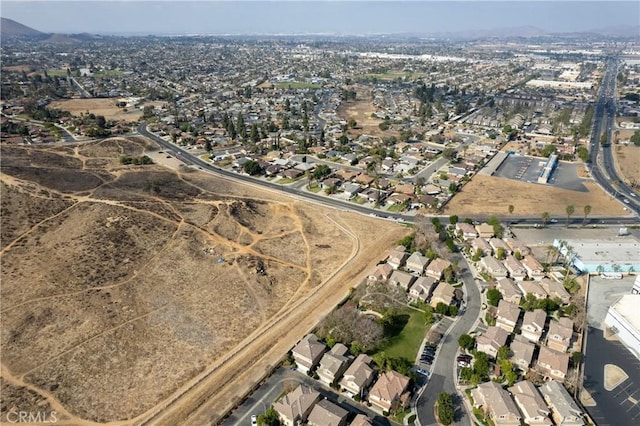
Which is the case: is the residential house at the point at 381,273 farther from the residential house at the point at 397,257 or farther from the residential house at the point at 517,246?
the residential house at the point at 517,246

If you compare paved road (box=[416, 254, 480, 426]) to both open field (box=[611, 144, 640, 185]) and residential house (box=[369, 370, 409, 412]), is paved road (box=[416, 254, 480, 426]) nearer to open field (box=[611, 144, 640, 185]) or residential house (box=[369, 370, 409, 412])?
residential house (box=[369, 370, 409, 412])

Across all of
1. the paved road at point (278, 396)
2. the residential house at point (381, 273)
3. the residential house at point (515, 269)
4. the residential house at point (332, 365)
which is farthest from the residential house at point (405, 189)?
the paved road at point (278, 396)

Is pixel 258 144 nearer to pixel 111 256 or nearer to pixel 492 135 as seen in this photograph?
pixel 111 256

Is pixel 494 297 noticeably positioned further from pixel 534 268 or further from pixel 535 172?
pixel 535 172

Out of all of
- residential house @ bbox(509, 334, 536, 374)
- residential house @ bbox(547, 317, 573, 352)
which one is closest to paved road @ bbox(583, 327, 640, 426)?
residential house @ bbox(547, 317, 573, 352)

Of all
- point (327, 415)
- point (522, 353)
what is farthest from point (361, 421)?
point (522, 353)

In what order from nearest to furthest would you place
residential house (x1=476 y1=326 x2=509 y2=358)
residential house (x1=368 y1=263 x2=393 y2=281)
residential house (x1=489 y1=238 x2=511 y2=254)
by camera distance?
residential house (x1=476 y1=326 x2=509 y2=358), residential house (x1=368 y1=263 x2=393 y2=281), residential house (x1=489 y1=238 x2=511 y2=254)

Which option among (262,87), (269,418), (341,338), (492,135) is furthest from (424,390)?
(262,87)
